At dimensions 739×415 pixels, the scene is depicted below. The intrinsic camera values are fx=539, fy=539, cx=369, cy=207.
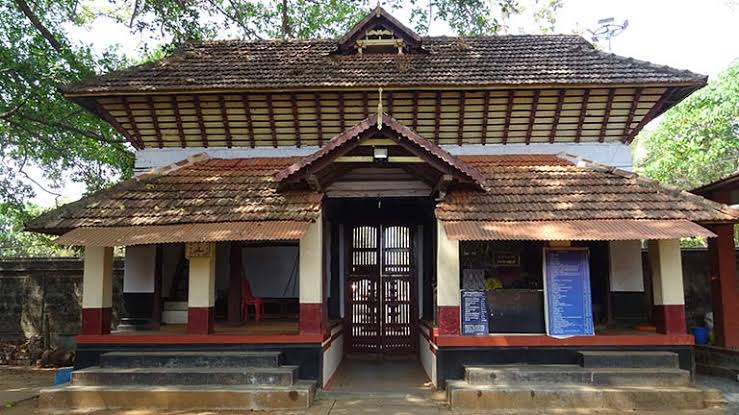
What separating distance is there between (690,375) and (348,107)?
6767mm

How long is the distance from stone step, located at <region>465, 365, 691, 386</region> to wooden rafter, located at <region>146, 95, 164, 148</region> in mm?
6955

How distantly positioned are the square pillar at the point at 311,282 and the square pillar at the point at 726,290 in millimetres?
6588

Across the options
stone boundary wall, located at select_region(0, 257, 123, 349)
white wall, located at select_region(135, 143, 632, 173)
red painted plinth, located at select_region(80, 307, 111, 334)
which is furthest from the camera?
stone boundary wall, located at select_region(0, 257, 123, 349)

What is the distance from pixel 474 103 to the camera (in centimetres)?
960

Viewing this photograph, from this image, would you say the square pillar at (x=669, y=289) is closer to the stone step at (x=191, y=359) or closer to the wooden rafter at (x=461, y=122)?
the wooden rafter at (x=461, y=122)

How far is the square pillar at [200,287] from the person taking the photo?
7922 millimetres

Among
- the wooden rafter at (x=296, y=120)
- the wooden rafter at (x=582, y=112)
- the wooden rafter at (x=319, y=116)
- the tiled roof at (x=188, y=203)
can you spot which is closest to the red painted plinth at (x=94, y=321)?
the tiled roof at (x=188, y=203)

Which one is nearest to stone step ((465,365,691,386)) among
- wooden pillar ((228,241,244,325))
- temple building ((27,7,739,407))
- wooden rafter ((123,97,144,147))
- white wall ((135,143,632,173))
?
temple building ((27,7,739,407))

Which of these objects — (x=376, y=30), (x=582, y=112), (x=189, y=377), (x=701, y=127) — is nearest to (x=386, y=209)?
(x=376, y=30)

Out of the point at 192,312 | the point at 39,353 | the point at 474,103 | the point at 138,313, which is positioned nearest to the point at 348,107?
the point at 474,103

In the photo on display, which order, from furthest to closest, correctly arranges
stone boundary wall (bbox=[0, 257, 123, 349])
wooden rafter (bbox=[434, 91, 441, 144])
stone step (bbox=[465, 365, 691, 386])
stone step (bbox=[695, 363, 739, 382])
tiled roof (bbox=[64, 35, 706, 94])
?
stone boundary wall (bbox=[0, 257, 123, 349]) < wooden rafter (bbox=[434, 91, 441, 144]) < tiled roof (bbox=[64, 35, 706, 94]) < stone step (bbox=[695, 363, 739, 382]) < stone step (bbox=[465, 365, 691, 386])

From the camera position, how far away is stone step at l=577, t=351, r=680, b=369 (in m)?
7.39

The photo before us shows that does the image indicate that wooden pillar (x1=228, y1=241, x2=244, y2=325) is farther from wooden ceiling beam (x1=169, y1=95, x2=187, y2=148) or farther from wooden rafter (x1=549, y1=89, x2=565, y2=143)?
wooden rafter (x1=549, y1=89, x2=565, y2=143)

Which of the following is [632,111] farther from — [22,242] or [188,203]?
[22,242]
